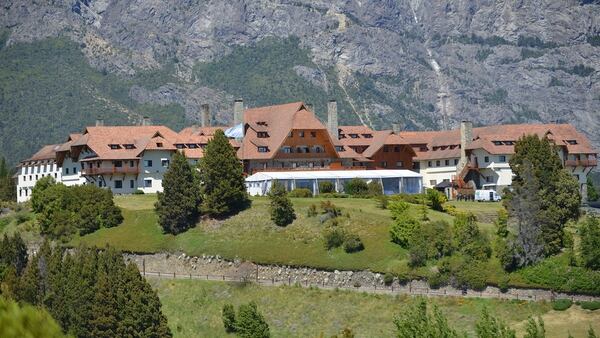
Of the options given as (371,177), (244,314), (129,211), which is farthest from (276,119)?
(244,314)

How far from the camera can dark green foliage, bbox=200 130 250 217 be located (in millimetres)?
91875

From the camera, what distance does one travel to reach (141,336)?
70.1 metres

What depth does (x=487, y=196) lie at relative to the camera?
109m

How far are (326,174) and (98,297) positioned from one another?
37.9m

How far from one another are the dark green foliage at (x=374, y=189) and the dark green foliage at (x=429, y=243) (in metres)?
19.1

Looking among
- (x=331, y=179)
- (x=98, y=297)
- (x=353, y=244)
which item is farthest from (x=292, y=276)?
(x=331, y=179)

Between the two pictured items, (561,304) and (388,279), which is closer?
(561,304)

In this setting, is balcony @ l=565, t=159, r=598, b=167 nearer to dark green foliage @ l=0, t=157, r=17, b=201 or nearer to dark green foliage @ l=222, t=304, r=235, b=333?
dark green foliage @ l=222, t=304, r=235, b=333

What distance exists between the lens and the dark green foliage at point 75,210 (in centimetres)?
9394

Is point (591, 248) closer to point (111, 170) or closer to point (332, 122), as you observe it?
point (111, 170)

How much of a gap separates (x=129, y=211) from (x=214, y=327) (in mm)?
22524

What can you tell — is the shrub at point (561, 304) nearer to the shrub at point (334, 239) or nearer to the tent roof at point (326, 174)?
the shrub at point (334, 239)

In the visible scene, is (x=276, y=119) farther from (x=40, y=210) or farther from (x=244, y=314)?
(x=244, y=314)

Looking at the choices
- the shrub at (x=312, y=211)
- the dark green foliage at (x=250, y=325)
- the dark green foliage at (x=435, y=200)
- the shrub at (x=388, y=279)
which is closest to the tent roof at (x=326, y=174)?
the dark green foliage at (x=435, y=200)
